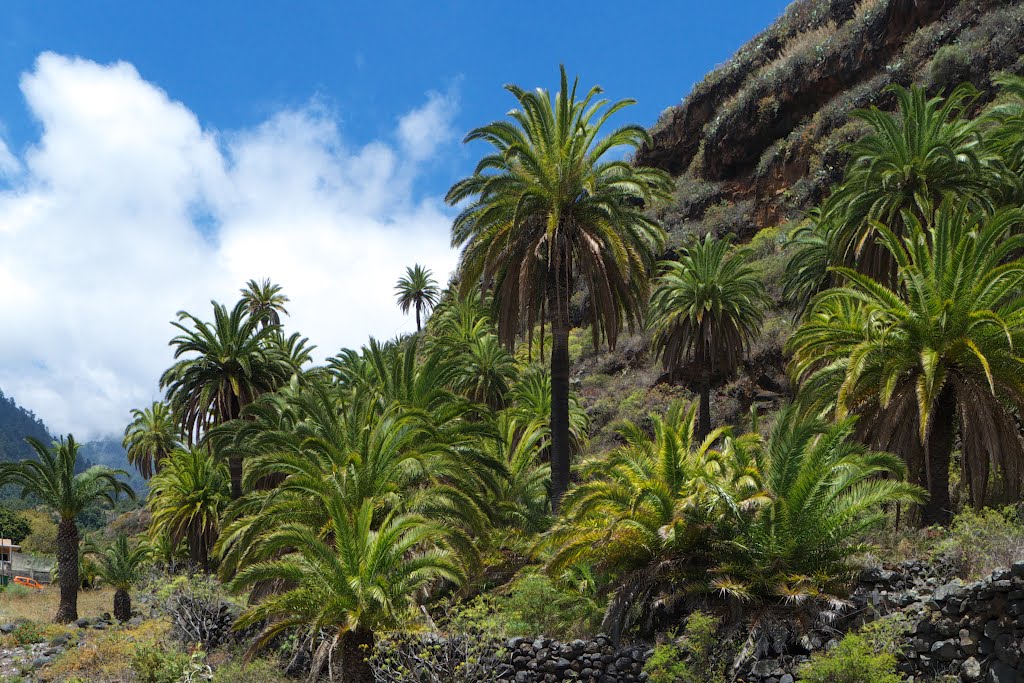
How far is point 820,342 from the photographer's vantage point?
15.6 metres

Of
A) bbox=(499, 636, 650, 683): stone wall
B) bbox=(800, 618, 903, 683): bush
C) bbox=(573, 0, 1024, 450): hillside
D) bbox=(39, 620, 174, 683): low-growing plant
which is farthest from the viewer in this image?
bbox=(573, 0, 1024, 450): hillside

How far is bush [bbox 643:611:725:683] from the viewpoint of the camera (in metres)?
11.8

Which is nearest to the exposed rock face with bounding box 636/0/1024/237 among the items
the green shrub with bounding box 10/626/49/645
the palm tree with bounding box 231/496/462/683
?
the palm tree with bounding box 231/496/462/683

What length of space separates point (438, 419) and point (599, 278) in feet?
19.2

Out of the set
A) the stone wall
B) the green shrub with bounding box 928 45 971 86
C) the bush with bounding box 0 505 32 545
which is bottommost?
the stone wall

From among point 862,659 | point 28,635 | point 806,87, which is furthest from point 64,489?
point 806,87

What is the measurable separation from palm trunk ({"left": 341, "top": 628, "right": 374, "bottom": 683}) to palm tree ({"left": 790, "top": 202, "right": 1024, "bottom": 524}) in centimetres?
999

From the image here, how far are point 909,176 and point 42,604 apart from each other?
41.6 m

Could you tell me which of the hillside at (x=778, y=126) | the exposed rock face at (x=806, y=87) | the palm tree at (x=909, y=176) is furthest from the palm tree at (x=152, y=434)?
the palm tree at (x=909, y=176)

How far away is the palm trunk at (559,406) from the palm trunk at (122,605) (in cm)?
2158

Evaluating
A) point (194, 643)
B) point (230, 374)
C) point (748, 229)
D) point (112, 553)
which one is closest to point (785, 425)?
point (194, 643)

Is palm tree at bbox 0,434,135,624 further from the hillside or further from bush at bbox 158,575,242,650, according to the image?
the hillside

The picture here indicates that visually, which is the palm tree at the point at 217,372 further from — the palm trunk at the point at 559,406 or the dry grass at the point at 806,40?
the dry grass at the point at 806,40

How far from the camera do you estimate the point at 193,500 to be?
3092cm
